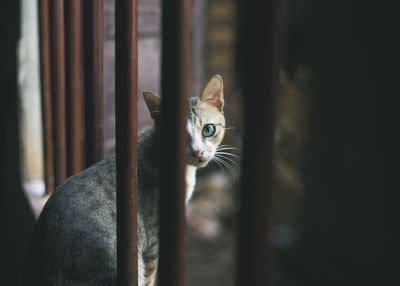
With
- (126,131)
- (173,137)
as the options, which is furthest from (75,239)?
(173,137)

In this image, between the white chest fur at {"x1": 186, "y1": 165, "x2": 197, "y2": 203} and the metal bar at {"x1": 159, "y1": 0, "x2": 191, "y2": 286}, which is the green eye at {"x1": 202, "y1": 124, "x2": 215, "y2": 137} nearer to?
the white chest fur at {"x1": 186, "y1": 165, "x2": 197, "y2": 203}

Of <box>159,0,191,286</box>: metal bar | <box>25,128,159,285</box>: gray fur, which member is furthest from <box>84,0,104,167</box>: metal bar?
<box>159,0,191,286</box>: metal bar

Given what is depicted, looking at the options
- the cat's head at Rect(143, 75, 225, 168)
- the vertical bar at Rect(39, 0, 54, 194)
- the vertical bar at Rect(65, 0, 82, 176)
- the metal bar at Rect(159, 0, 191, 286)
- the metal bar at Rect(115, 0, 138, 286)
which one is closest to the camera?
the metal bar at Rect(159, 0, 191, 286)

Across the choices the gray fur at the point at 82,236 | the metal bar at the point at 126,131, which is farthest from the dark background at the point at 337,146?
the metal bar at the point at 126,131

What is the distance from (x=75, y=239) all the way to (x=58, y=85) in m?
0.46

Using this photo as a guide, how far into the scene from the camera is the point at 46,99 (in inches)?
54.9

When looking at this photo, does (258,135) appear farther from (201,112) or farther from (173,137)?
(201,112)

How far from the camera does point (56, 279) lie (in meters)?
0.95

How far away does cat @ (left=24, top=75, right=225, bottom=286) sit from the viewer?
3.10ft

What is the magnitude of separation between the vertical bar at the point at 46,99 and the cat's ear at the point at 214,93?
1.47 feet

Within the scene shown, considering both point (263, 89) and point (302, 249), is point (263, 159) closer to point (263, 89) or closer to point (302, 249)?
point (263, 89)

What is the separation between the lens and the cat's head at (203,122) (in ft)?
3.95

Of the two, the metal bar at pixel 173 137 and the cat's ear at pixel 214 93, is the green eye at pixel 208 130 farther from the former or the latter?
the metal bar at pixel 173 137

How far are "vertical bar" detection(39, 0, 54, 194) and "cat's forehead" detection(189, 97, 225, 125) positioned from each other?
40 centimetres
